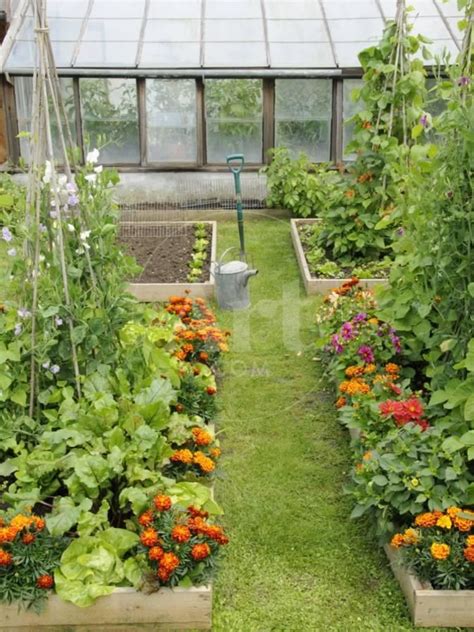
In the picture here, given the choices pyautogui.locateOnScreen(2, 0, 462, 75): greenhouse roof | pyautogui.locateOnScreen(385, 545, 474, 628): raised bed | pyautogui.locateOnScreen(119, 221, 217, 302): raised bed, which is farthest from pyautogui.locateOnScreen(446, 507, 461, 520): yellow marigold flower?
pyautogui.locateOnScreen(2, 0, 462, 75): greenhouse roof

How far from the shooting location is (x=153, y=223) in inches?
295

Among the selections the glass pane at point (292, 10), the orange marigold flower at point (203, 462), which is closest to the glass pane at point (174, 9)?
the glass pane at point (292, 10)

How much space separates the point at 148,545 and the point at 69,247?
1477 mm

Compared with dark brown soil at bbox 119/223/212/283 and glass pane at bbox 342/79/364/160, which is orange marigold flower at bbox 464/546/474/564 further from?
glass pane at bbox 342/79/364/160

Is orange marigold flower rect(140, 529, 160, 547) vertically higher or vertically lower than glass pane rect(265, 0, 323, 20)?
lower

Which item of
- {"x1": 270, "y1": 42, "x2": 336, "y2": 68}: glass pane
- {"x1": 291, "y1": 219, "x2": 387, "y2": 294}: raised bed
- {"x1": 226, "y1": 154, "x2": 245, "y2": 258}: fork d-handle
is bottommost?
{"x1": 291, "y1": 219, "x2": 387, "y2": 294}: raised bed

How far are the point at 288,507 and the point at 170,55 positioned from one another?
572cm

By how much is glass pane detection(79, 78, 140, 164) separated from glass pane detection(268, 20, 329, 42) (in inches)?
63.2

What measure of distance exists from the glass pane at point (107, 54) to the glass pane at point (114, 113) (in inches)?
7.0

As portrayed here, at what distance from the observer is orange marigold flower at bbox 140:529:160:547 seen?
2822 millimetres

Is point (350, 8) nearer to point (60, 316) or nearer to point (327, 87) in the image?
point (327, 87)

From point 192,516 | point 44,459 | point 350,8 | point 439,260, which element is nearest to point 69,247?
point 44,459

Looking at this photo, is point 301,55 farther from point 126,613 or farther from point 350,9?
point 126,613

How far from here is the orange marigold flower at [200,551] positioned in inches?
111
